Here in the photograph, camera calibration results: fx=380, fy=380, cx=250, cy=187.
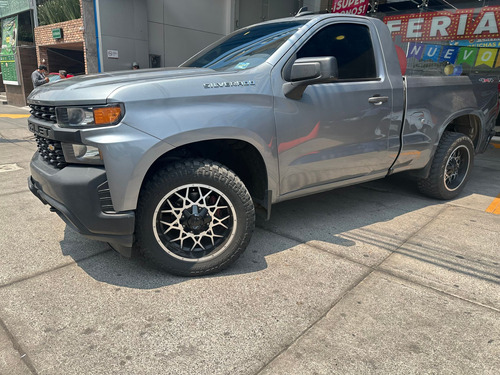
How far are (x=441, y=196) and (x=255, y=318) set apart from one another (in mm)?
3414

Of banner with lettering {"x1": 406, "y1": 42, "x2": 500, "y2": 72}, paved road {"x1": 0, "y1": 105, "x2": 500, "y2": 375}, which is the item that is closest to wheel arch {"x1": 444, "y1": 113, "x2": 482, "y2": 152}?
paved road {"x1": 0, "y1": 105, "x2": 500, "y2": 375}

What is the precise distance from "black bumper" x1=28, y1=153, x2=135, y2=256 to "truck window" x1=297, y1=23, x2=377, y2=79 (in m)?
2.12

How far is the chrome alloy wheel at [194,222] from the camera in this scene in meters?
2.71

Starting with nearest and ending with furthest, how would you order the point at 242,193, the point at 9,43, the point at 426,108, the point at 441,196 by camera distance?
the point at 242,193 → the point at 426,108 → the point at 441,196 → the point at 9,43

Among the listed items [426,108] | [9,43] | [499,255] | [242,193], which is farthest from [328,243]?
[9,43]

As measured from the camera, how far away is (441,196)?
15.6ft

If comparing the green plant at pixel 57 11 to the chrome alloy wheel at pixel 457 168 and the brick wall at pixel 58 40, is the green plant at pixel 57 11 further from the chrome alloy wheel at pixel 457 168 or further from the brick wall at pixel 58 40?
the chrome alloy wheel at pixel 457 168

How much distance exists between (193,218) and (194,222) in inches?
1.3

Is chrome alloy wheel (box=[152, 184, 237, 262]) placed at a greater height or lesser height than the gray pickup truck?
lesser

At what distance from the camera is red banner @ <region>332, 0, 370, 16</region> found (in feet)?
43.1

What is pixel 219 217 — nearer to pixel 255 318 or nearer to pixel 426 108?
pixel 255 318

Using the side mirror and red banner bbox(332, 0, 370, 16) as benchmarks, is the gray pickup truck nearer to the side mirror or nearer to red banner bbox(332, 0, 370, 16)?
the side mirror

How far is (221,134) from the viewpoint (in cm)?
272

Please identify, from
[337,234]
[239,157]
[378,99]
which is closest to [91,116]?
[239,157]
